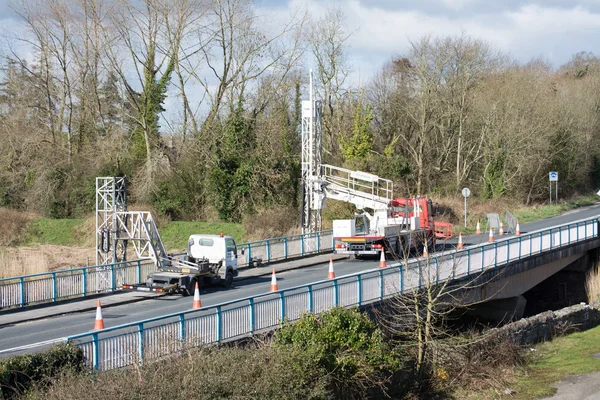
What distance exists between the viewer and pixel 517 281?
2769 centimetres

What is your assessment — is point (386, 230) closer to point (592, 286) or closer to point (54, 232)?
point (592, 286)

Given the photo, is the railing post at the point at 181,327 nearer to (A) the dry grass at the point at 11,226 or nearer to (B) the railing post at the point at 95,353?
(B) the railing post at the point at 95,353

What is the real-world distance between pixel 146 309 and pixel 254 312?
6.06m

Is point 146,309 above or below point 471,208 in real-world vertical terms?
below

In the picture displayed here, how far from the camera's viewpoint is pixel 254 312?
15695mm

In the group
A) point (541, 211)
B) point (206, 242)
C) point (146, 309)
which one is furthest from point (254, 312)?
point (541, 211)

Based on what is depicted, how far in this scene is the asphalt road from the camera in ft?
57.1

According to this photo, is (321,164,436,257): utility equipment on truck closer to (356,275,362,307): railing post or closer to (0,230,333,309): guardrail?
(0,230,333,309): guardrail

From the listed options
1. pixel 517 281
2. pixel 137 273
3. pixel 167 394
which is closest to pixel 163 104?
pixel 137 273

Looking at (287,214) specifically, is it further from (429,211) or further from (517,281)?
(517,281)

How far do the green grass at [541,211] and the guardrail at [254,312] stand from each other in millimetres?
17200

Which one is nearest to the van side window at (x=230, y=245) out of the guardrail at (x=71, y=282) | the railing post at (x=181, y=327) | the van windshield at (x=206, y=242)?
the van windshield at (x=206, y=242)

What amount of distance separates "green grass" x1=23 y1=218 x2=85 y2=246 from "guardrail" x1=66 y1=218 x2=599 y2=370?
28.1 metres

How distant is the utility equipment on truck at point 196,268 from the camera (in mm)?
22438
